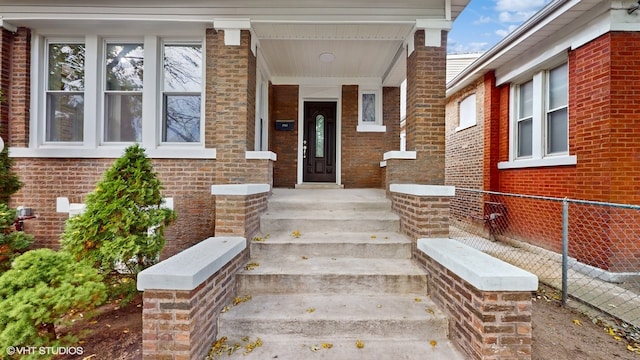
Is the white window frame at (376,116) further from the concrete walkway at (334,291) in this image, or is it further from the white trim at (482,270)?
the white trim at (482,270)

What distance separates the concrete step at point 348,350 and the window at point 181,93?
11.8ft

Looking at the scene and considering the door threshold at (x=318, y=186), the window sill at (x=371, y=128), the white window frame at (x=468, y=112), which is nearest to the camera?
the door threshold at (x=318, y=186)

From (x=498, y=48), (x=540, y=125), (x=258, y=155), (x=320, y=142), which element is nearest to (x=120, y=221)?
(x=258, y=155)

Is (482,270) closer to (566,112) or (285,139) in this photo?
(566,112)

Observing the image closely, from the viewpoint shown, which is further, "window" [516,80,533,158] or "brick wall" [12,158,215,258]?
"window" [516,80,533,158]

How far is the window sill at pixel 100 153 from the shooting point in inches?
177

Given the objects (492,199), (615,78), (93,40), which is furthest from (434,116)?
(93,40)

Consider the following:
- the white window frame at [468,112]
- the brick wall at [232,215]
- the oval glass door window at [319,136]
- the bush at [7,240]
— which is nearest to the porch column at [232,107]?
the brick wall at [232,215]

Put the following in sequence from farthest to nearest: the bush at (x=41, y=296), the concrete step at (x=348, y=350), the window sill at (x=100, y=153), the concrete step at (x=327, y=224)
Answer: the window sill at (x=100, y=153) < the concrete step at (x=327, y=224) < the concrete step at (x=348, y=350) < the bush at (x=41, y=296)

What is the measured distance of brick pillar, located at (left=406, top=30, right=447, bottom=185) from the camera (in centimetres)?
414

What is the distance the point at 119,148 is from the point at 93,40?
1.79 metres

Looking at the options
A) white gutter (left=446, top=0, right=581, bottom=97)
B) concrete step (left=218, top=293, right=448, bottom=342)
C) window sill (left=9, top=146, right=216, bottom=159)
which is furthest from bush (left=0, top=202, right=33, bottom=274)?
white gutter (left=446, top=0, right=581, bottom=97)

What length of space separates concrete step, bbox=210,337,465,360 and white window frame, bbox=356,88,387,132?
16.2 feet

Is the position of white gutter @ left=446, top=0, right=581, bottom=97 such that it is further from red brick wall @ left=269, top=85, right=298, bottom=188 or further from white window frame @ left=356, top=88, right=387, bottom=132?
red brick wall @ left=269, top=85, right=298, bottom=188
